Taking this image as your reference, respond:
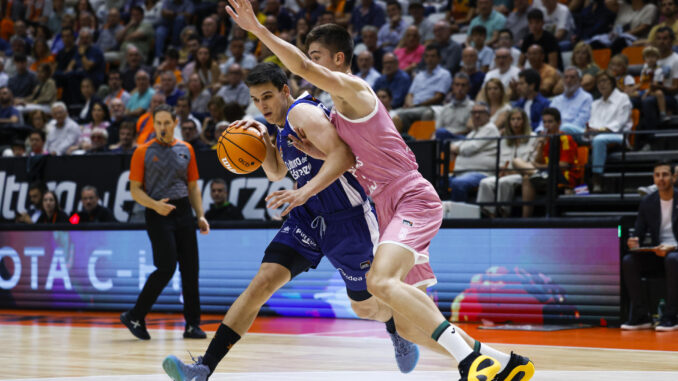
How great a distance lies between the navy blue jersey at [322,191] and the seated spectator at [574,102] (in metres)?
6.12

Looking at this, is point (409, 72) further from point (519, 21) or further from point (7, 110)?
point (7, 110)

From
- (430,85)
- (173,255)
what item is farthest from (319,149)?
(430,85)

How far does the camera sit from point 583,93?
1103 cm

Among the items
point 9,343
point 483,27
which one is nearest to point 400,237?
point 9,343

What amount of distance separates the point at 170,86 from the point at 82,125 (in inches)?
67.1

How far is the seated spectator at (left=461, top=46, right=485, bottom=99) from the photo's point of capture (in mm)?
12438

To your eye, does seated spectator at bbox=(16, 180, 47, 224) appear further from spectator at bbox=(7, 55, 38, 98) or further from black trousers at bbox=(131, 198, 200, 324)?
spectator at bbox=(7, 55, 38, 98)

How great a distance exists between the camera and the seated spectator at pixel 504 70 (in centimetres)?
1191

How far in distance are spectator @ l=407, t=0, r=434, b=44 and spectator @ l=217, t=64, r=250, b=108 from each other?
9.32ft

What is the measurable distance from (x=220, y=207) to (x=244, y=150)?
5.83m

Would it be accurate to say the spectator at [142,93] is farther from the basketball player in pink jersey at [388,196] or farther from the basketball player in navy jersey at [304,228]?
the basketball player in pink jersey at [388,196]

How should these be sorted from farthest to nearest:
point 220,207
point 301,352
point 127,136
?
point 127,136 < point 220,207 < point 301,352

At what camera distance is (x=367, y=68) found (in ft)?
43.3

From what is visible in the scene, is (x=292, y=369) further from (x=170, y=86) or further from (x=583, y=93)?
(x=170, y=86)
